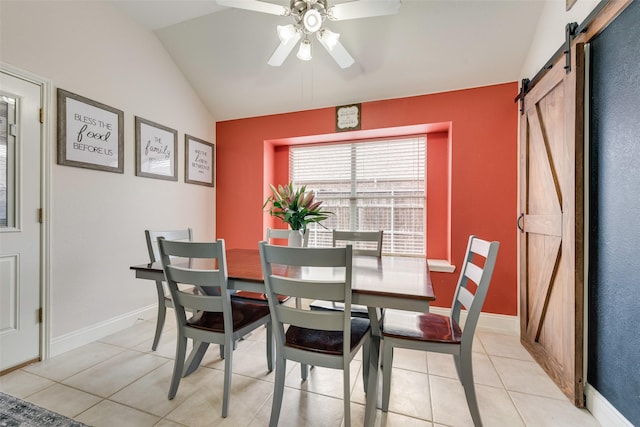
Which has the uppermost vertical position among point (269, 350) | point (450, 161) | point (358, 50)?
point (358, 50)

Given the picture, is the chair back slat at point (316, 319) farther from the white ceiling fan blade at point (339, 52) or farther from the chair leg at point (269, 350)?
the white ceiling fan blade at point (339, 52)

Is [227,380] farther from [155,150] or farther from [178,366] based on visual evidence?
[155,150]

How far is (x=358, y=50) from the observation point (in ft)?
8.66

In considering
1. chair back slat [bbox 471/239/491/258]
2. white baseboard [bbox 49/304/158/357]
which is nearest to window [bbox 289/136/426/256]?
chair back slat [bbox 471/239/491/258]

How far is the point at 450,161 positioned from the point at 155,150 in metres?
3.18

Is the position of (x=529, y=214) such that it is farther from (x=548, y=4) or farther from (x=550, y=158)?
(x=548, y=4)

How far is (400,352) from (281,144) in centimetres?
290

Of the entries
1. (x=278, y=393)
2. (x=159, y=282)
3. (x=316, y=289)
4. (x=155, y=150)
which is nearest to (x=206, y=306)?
(x=278, y=393)

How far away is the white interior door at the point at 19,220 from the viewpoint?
187 centimetres

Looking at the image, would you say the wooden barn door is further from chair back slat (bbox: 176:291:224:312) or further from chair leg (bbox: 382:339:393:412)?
chair back slat (bbox: 176:291:224:312)

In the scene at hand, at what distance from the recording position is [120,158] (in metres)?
2.58

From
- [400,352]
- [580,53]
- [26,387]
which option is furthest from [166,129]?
[580,53]

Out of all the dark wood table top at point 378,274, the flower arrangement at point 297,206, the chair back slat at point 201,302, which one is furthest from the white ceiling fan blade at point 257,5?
→ the chair back slat at point 201,302

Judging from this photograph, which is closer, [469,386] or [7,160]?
[469,386]
